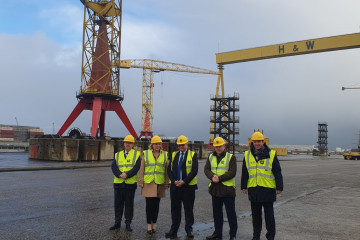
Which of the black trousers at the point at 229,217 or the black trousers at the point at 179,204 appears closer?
the black trousers at the point at 229,217

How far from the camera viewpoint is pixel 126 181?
6121mm

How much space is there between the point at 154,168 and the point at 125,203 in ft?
2.87

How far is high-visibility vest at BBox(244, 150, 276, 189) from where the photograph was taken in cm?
525

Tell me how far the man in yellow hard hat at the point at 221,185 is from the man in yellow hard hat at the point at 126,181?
1.45 metres

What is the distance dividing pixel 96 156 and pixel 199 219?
69.7ft

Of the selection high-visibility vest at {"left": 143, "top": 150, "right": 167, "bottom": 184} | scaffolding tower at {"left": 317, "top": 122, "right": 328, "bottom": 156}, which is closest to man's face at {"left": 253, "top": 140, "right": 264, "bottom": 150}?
high-visibility vest at {"left": 143, "top": 150, "right": 167, "bottom": 184}

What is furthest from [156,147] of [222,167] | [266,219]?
[266,219]

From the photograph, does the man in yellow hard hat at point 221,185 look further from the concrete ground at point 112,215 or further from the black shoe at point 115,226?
the black shoe at point 115,226

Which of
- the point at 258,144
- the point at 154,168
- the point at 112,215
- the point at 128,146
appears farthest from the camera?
the point at 112,215

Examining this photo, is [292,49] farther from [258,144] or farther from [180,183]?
[180,183]

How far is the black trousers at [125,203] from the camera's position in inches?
237

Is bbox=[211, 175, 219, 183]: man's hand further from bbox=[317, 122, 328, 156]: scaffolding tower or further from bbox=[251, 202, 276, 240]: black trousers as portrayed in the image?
bbox=[317, 122, 328, 156]: scaffolding tower

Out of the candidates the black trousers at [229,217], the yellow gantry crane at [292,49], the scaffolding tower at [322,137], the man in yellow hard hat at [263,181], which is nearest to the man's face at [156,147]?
the black trousers at [229,217]

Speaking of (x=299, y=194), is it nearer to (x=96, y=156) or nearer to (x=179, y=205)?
(x=179, y=205)
